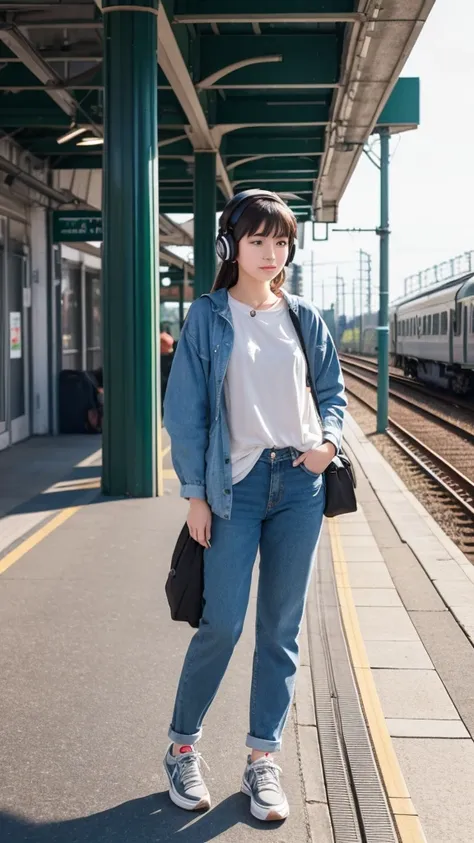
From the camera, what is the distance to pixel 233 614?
10.6ft

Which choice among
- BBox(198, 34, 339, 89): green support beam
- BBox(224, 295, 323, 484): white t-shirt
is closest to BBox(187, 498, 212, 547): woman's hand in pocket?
BBox(224, 295, 323, 484): white t-shirt

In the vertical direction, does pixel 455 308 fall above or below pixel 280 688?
above

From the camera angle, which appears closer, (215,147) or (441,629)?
(441,629)

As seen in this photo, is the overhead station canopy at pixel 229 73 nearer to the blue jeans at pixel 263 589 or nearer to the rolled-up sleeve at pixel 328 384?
the rolled-up sleeve at pixel 328 384

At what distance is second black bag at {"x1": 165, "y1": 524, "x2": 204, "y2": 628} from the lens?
10.6 ft

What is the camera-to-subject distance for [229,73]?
41.1ft

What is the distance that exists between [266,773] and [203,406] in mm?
1150

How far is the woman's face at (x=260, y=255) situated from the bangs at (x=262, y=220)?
13 millimetres

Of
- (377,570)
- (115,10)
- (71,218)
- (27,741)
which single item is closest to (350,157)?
(71,218)

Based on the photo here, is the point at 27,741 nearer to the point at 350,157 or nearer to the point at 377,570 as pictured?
the point at 377,570

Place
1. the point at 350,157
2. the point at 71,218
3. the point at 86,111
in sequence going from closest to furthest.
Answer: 1. the point at 86,111
2. the point at 71,218
3. the point at 350,157

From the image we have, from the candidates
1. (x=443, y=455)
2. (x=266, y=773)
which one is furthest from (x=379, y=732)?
(x=443, y=455)

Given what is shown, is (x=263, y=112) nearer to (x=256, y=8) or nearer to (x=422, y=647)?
(x=256, y=8)

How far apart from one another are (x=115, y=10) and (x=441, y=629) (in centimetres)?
560
